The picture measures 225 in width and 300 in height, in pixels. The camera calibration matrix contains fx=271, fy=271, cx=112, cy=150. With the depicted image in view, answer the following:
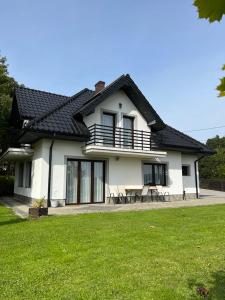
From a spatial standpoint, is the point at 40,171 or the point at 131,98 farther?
the point at 131,98

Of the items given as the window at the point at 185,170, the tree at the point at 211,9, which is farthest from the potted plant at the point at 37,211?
the window at the point at 185,170

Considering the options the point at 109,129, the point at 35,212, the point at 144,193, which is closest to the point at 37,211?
the point at 35,212

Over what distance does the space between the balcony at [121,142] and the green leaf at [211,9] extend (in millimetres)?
12407

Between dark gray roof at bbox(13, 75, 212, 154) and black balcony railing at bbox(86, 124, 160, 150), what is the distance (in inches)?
19.0

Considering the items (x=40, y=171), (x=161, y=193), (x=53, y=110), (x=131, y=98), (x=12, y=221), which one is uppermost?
(x=131, y=98)

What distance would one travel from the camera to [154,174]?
17.6m

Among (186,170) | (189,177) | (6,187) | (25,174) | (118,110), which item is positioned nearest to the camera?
(118,110)

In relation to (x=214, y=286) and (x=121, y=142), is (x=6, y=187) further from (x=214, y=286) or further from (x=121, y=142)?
(x=214, y=286)

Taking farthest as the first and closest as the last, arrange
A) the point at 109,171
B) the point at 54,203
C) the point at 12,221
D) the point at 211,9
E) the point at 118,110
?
the point at 118,110
the point at 109,171
the point at 54,203
the point at 12,221
the point at 211,9

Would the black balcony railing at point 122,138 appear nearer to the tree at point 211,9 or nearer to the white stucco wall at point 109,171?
the white stucco wall at point 109,171

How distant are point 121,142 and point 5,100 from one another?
35.1 feet

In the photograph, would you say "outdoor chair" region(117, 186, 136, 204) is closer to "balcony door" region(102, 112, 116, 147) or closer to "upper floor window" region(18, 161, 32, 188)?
"balcony door" region(102, 112, 116, 147)

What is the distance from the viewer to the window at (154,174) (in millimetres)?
17234

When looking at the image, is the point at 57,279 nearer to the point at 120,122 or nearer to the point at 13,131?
the point at 120,122
